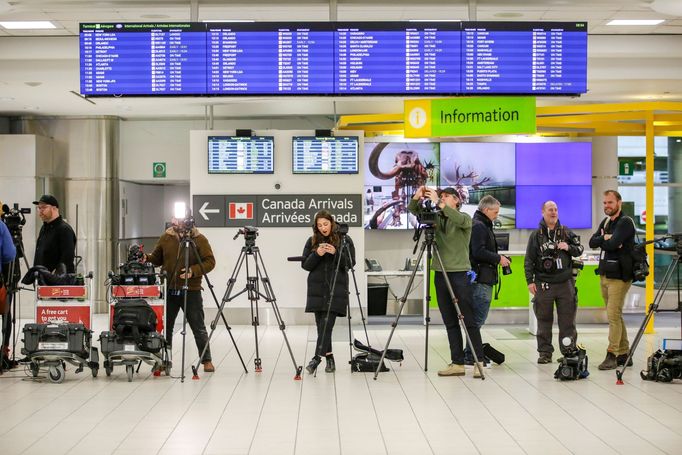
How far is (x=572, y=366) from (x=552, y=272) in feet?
4.10

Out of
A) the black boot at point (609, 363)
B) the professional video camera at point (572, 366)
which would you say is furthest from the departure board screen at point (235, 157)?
the professional video camera at point (572, 366)

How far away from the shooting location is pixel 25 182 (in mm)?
15242

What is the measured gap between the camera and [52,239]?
968cm

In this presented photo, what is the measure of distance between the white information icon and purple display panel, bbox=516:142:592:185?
4.77 m

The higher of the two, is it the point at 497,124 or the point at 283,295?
the point at 497,124

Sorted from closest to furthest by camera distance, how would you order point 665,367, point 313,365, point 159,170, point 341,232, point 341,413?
point 341,413 < point 665,367 < point 313,365 < point 341,232 < point 159,170

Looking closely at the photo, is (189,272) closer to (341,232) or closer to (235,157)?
(341,232)

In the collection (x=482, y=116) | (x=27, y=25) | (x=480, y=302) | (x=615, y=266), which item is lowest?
(x=480, y=302)

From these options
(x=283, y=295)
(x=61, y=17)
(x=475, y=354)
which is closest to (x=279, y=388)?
(x=475, y=354)

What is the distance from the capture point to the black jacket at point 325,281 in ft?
29.7

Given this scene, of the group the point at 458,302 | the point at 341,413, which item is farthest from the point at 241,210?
the point at 341,413

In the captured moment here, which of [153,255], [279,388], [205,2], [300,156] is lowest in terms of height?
[279,388]

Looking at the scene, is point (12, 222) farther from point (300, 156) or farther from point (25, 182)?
point (25, 182)

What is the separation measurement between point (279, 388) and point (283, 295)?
5506mm
